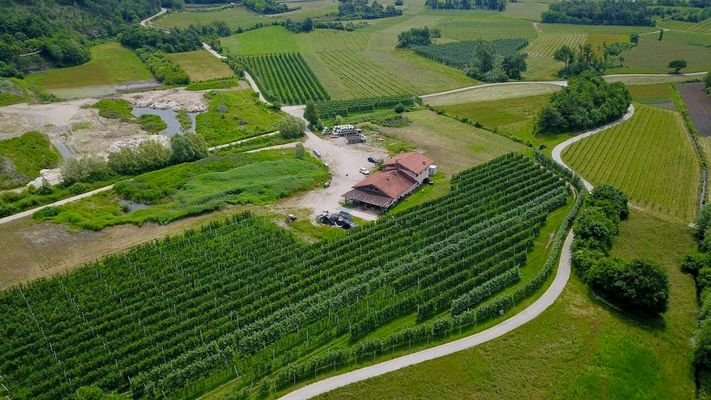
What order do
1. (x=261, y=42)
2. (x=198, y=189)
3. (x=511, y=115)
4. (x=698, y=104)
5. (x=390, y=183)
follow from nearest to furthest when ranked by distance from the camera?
(x=390, y=183), (x=198, y=189), (x=511, y=115), (x=698, y=104), (x=261, y=42)

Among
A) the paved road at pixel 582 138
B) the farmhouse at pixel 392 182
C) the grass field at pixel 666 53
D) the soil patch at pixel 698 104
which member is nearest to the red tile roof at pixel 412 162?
the farmhouse at pixel 392 182

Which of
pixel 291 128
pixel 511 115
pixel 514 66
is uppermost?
pixel 291 128

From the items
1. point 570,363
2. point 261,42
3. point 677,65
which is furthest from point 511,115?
point 261,42

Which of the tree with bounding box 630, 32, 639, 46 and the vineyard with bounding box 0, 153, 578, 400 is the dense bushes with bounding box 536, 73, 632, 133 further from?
the tree with bounding box 630, 32, 639, 46

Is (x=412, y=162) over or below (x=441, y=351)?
over

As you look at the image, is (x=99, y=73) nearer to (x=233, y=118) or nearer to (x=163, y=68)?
(x=163, y=68)

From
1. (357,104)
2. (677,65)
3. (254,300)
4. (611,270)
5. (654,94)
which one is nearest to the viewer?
(254,300)

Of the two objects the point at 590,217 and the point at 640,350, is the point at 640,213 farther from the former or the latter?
the point at 640,350
